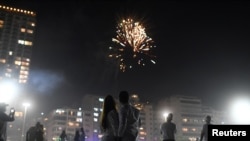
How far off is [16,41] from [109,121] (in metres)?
154

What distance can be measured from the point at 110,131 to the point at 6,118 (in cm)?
564

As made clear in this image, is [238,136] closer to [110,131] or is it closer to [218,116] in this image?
[110,131]

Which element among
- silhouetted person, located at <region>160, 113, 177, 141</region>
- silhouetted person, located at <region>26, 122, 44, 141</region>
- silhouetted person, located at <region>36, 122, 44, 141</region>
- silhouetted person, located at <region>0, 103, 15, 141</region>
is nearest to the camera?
silhouetted person, located at <region>0, 103, 15, 141</region>

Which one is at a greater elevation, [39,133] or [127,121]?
[127,121]

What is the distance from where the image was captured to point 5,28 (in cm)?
15375

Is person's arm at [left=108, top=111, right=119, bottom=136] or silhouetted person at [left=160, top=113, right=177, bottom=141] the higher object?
person's arm at [left=108, top=111, right=119, bottom=136]

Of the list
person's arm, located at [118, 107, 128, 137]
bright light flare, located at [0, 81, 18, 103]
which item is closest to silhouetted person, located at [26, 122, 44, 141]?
person's arm, located at [118, 107, 128, 137]

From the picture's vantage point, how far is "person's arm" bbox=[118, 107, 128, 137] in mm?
7748

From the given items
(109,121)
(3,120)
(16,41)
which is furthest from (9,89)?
(109,121)

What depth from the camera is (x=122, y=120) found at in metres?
7.88

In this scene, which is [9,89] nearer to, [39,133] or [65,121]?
[65,121]

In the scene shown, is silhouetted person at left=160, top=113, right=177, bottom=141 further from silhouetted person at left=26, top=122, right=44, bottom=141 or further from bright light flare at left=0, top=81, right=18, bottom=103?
bright light flare at left=0, top=81, right=18, bottom=103

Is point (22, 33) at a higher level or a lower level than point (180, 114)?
higher

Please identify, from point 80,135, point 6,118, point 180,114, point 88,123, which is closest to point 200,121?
point 180,114
